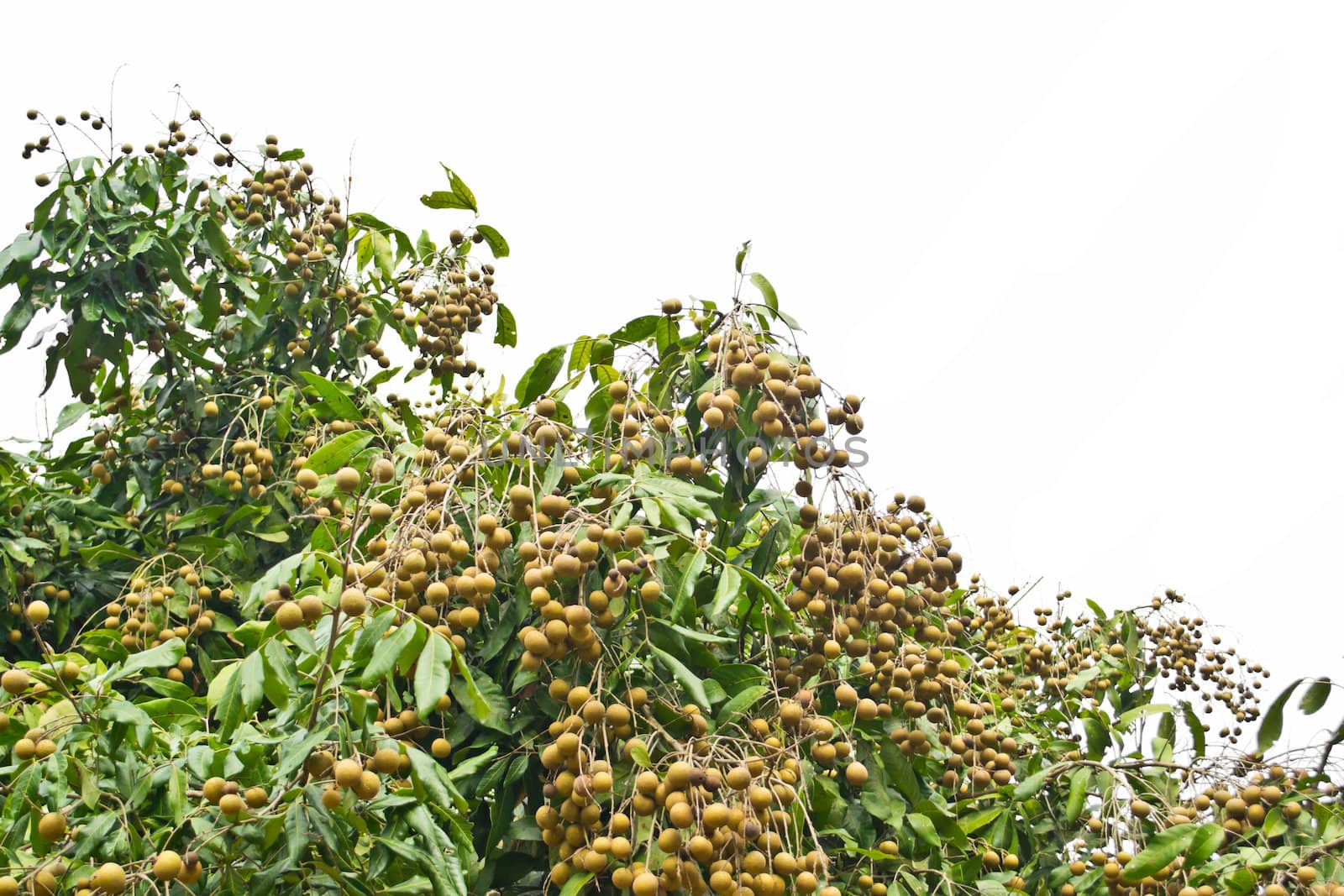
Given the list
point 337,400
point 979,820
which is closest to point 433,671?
point 337,400

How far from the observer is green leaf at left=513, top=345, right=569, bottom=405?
2.65 m

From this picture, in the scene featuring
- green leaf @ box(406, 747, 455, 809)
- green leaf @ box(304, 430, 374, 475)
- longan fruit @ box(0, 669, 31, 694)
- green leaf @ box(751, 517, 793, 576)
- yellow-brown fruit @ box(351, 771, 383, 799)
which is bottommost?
yellow-brown fruit @ box(351, 771, 383, 799)

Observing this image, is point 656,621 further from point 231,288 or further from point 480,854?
point 231,288

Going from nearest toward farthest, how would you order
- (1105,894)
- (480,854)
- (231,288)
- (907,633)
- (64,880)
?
1. (64,880)
2. (480,854)
3. (1105,894)
4. (907,633)
5. (231,288)

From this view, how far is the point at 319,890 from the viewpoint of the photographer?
1.87 metres

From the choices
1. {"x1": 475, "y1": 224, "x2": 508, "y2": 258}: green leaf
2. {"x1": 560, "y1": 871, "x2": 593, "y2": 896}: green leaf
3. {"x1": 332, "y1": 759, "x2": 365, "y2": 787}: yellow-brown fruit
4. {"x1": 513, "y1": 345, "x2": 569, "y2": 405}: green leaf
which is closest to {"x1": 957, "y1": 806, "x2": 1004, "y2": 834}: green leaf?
{"x1": 560, "y1": 871, "x2": 593, "y2": 896}: green leaf

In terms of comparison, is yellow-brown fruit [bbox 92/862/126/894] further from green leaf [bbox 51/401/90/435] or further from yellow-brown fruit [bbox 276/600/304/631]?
green leaf [bbox 51/401/90/435]

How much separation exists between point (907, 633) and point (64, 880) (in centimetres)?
182

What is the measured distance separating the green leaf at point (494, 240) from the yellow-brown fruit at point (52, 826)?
7.13 ft

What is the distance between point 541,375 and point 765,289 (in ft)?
1.77

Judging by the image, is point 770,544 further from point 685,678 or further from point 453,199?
point 453,199

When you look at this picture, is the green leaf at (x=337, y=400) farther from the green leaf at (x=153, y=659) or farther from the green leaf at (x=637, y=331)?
the green leaf at (x=153, y=659)

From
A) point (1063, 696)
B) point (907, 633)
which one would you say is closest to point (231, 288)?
point (907, 633)

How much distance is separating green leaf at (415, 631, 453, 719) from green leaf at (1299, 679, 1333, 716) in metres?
1.95
